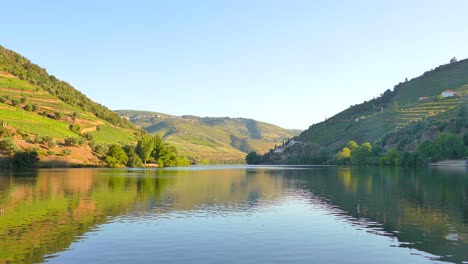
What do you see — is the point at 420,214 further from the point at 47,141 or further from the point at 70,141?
the point at 70,141

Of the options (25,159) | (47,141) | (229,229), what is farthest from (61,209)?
(47,141)

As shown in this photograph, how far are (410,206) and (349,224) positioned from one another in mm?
15958

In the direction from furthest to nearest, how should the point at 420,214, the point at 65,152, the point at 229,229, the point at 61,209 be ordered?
the point at 65,152, the point at 61,209, the point at 420,214, the point at 229,229

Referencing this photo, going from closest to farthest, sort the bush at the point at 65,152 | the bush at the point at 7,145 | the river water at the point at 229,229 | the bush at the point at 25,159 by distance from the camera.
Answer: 1. the river water at the point at 229,229
2. the bush at the point at 7,145
3. the bush at the point at 25,159
4. the bush at the point at 65,152

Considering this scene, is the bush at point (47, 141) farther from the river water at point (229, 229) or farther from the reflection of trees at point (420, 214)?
the reflection of trees at point (420, 214)

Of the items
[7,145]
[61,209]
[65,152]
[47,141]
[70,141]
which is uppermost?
[70,141]

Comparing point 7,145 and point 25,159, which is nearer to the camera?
point 7,145

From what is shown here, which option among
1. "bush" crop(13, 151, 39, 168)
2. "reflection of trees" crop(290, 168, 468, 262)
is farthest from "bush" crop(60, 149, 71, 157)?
"reflection of trees" crop(290, 168, 468, 262)

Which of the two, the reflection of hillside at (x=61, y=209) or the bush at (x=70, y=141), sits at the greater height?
the bush at (x=70, y=141)

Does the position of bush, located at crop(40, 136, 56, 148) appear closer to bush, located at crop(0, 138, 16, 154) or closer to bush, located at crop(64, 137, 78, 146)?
bush, located at crop(64, 137, 78, 146)

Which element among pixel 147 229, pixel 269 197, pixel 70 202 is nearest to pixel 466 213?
pixel 269 197

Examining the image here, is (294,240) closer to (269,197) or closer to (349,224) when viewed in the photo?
(349,224)

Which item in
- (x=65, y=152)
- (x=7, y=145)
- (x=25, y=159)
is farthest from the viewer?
(x=65, y=152)

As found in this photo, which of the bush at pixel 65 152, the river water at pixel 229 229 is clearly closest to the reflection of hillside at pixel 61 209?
the river water at pixel 229 229
